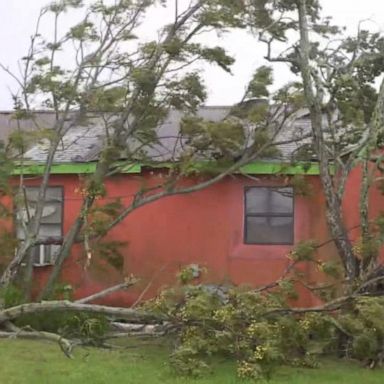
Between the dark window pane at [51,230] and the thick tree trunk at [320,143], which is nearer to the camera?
the thick tree trunk at [320,143]

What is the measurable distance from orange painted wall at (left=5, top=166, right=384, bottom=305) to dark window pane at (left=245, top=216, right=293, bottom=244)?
0.11 meters

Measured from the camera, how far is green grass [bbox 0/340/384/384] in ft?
31.0

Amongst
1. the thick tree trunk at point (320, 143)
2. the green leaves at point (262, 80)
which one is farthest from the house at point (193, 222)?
the thick tree trunk at point (320, 143)

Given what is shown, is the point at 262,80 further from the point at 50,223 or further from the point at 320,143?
the point at 50,223

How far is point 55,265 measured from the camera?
14562mm

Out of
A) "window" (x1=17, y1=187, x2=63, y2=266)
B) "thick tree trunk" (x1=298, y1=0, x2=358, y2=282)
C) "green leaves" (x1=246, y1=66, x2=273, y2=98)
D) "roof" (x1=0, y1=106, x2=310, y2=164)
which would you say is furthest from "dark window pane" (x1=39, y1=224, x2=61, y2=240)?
"thick tree trunk" (x1=298, y1=0, x2=358, y2=282)

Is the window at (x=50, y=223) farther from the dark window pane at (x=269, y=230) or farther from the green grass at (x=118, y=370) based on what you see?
the green grass at (x=118, y=370)

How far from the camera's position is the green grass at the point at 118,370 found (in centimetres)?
945

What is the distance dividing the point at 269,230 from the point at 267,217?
24cm

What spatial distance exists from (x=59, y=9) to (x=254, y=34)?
3572mm

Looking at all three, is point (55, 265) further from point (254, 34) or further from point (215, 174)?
point (254, 34)

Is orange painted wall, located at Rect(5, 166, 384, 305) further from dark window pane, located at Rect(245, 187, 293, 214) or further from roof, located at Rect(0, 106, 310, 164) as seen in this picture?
roof, located at Rect(0, 106, 310, 164)

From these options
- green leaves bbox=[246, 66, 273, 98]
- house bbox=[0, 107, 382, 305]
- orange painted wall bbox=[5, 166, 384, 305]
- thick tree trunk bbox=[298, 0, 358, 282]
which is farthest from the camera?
orange painted wall bbox=[5, 166, 384, 305]

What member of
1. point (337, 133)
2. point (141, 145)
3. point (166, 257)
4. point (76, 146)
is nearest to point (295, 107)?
point (337, 133)
